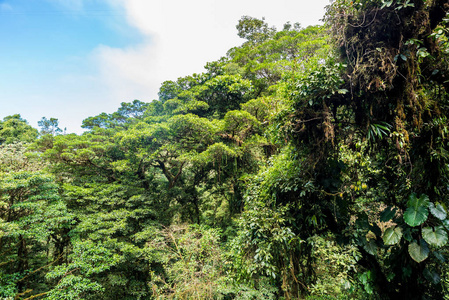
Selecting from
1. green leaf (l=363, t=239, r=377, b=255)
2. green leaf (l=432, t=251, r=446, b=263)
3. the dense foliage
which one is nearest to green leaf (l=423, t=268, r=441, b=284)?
the dense foliage

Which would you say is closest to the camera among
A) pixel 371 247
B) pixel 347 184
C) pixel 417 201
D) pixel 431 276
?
pixel 417 201

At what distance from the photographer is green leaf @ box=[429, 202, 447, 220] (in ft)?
5.60

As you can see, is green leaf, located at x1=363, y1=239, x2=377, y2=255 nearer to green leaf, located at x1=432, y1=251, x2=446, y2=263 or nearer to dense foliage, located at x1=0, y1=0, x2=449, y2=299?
dense foliage, located at x1=0, y1=0, x2=449, y2=299

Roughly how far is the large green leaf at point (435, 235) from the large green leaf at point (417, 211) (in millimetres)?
124

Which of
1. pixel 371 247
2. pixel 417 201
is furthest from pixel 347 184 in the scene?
pixel 371 247

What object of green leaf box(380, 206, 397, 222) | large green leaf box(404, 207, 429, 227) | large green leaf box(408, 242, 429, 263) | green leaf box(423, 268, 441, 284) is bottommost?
green leaf box(423, 268, 441, 284)

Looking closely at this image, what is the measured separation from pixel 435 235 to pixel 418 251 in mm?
219

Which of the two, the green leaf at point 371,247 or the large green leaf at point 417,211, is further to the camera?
the green leaf at point 371,247

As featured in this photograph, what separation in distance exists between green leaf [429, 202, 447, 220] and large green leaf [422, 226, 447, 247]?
11 centimetres

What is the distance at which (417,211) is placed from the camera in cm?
182

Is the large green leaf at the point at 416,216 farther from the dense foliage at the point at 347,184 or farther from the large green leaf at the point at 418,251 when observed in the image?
the large green leaf at the point at 418,251

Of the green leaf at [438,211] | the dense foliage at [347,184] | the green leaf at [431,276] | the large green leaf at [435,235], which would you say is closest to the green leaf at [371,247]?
the dense foliage at [347,184]

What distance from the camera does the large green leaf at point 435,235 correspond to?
1.68 metres

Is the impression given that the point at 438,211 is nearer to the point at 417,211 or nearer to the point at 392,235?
the point at 417,211
